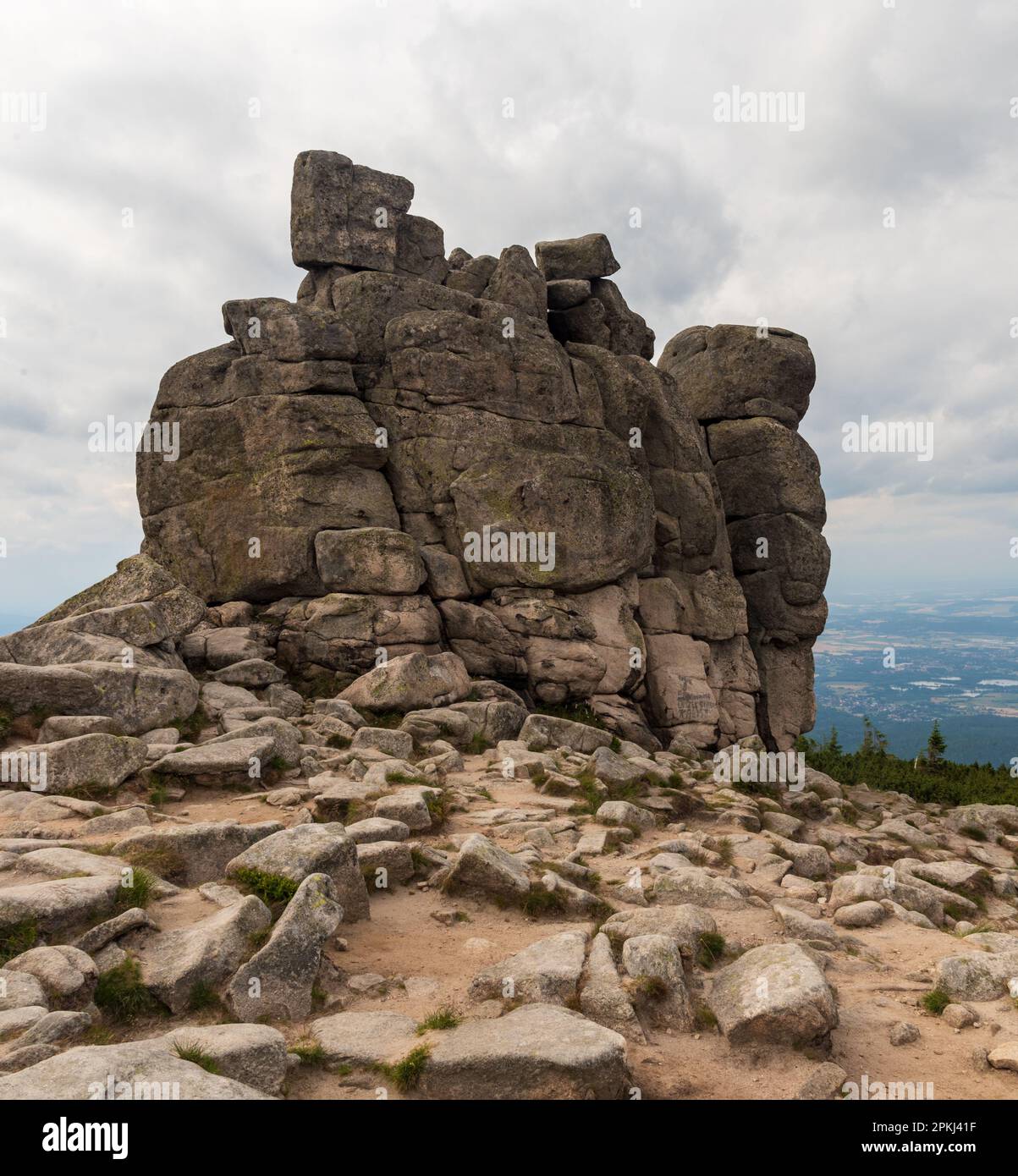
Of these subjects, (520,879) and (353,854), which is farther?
(520,879)

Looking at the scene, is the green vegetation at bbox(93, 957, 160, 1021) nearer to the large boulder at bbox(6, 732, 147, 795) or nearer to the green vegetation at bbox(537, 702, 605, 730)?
the large boulder at bbox(6, 732, 147, 795)

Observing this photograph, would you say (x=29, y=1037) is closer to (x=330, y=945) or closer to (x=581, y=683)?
(x=330, y=945)

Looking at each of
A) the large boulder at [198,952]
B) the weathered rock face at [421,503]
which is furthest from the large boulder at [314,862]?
the weathered rock face at [421,503]

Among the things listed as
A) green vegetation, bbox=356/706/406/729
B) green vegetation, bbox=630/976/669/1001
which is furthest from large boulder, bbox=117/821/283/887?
green vegetation, bbox=356/706/406/729

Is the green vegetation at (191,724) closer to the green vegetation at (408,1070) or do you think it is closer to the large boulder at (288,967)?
the large boulder at (288,967)

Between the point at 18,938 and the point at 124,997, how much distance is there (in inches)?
65.7

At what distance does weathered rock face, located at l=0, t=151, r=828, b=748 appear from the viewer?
29.3 m

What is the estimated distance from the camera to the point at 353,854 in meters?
11.6

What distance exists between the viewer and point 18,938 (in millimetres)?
9031

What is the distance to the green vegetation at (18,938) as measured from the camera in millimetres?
8898

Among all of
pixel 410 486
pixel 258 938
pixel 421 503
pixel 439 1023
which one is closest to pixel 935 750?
pixel 421 503

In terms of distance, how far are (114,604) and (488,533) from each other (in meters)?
13.8

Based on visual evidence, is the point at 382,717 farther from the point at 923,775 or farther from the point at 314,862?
the point at 923,775
